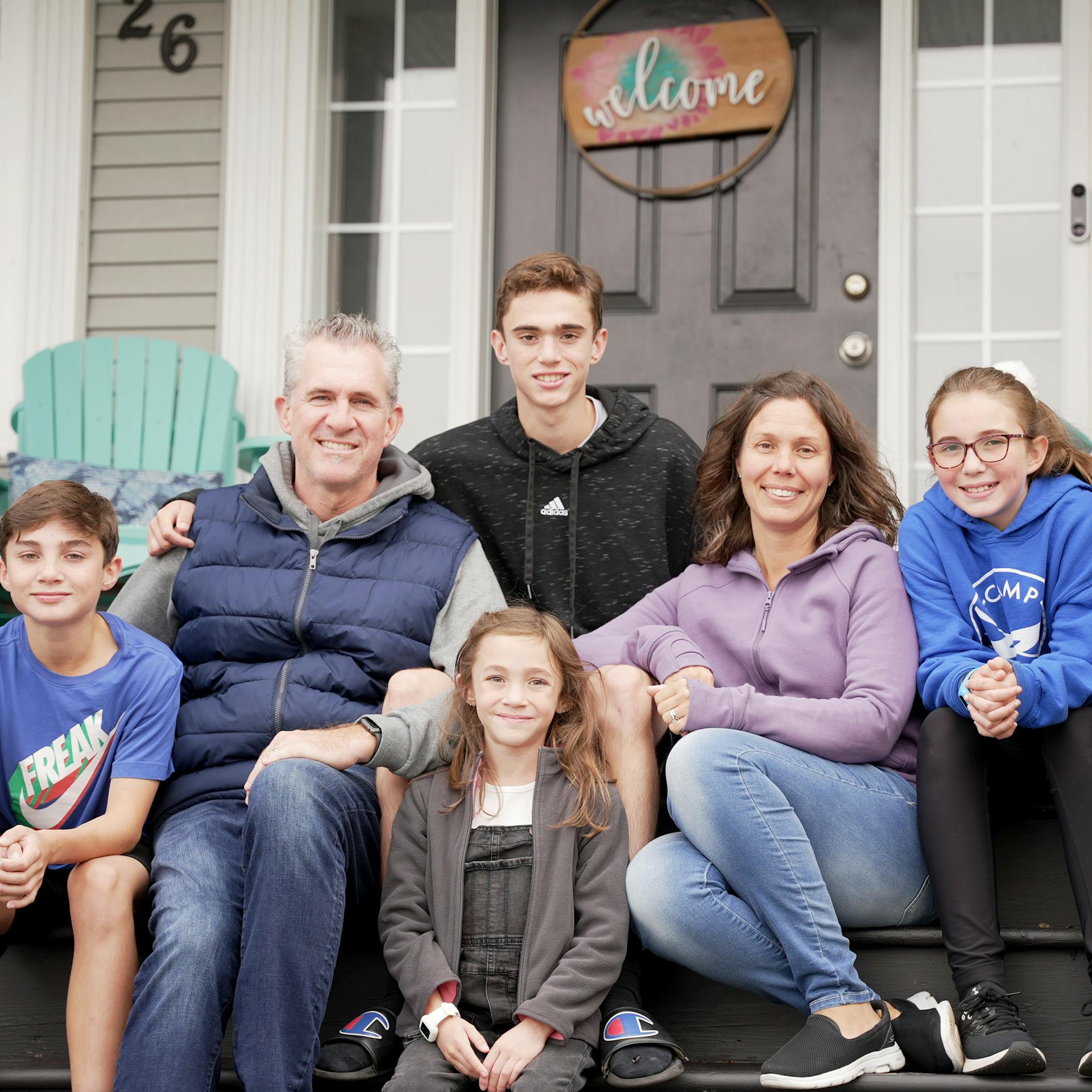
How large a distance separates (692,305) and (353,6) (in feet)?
4.70

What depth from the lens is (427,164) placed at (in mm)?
4168

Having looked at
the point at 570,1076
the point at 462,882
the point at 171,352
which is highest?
the point at 171,352

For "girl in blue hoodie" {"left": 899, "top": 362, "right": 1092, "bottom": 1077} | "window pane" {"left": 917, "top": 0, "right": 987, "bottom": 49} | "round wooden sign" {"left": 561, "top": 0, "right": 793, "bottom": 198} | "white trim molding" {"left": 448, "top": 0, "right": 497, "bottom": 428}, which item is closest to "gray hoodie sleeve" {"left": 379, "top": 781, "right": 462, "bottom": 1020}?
"girl in blue hoodie" {"left": 899, "top": 362, "right": 1092, "bottom": 1077}

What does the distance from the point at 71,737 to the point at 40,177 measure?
2614mm

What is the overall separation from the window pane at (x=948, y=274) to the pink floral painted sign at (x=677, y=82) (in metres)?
0.56

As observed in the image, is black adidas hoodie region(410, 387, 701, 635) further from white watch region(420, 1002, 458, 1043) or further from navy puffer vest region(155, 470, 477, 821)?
white watch region(420, 1002, 458, 1043)

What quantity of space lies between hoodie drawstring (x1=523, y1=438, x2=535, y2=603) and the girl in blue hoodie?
29.9 inches

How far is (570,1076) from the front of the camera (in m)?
1.87

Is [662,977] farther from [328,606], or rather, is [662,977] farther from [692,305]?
[692,305]

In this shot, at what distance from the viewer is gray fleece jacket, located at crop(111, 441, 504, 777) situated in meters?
2.36

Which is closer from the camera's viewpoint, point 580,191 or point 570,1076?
point 570,1076

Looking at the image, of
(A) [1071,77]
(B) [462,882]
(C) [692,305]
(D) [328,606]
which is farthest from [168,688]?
(A) [1071,77]

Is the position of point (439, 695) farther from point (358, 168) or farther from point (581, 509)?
point (358, 168)

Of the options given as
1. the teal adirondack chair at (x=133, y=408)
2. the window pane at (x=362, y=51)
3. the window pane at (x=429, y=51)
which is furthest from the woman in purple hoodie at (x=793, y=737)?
the window pane at (x=362, y=51)
